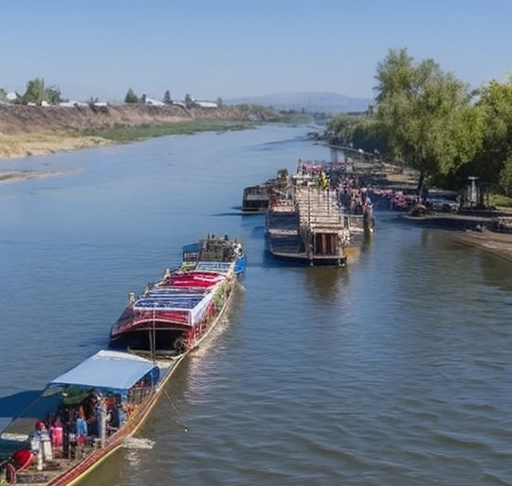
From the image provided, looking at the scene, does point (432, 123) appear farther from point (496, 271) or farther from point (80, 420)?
point (80, 420)

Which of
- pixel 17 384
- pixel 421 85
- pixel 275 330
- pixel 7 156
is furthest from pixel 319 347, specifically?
pixel 7 156

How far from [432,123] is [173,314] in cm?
4198

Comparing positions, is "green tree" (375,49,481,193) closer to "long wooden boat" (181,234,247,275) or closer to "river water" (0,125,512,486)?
"river water" (0,125,512,486)

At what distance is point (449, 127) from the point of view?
68.8m

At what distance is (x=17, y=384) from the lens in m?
28.8

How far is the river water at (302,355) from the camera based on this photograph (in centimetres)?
2347

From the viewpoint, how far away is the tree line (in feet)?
204

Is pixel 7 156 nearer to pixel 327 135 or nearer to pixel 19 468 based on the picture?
pixel 327 135

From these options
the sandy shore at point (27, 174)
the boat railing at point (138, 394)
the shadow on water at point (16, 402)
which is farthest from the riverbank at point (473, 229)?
the sandy shore at point (27, 174)

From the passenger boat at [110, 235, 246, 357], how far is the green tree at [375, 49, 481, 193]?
3207 centimetres

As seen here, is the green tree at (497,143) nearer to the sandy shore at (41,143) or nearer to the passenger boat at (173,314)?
the passenger boat at (173,314)

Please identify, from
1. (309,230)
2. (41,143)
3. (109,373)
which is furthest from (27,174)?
(109,373)

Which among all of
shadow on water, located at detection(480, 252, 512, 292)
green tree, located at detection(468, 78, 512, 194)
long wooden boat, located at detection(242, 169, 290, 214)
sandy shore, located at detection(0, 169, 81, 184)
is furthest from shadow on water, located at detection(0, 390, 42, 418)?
sandy shore, located at detection(0, 169, 81, 184)

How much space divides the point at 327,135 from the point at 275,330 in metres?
157
